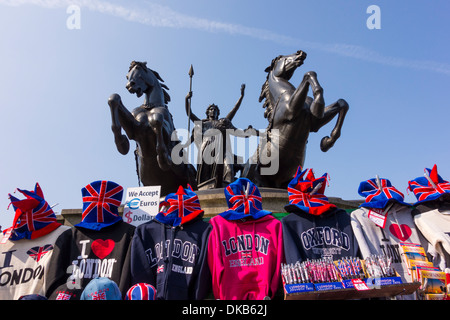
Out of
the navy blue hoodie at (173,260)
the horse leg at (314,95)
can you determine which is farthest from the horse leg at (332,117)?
the navy blue hoodie at (173,260)

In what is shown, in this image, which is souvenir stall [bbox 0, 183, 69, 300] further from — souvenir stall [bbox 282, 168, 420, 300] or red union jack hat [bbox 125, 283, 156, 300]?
souvenir stall [bbox 282, 168, 420, 300]

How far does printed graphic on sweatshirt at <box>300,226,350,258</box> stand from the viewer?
517cm

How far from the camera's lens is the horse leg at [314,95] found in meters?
9.52

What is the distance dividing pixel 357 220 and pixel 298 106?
5406 millimetres

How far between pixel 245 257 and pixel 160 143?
565 centimetres

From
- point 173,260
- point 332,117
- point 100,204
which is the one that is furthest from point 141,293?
point 332,117

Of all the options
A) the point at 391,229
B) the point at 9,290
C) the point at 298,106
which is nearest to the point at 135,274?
the point at 9,290

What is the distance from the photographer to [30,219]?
219 inches

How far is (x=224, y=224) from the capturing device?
17.7 ft

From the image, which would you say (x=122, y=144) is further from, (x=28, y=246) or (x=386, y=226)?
(x=386, y=226)

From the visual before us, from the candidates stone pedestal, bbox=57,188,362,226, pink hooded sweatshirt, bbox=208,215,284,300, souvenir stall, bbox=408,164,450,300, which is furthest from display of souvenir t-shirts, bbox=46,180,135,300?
souvenir stall, bbox=408,164,450,300

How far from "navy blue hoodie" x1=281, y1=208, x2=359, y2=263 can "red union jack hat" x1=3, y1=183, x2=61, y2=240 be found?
314 cm

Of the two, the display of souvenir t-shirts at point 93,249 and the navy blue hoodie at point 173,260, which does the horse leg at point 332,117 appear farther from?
the display of souvenir t-shirts at point 93,249

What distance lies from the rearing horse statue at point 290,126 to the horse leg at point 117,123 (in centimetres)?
311
